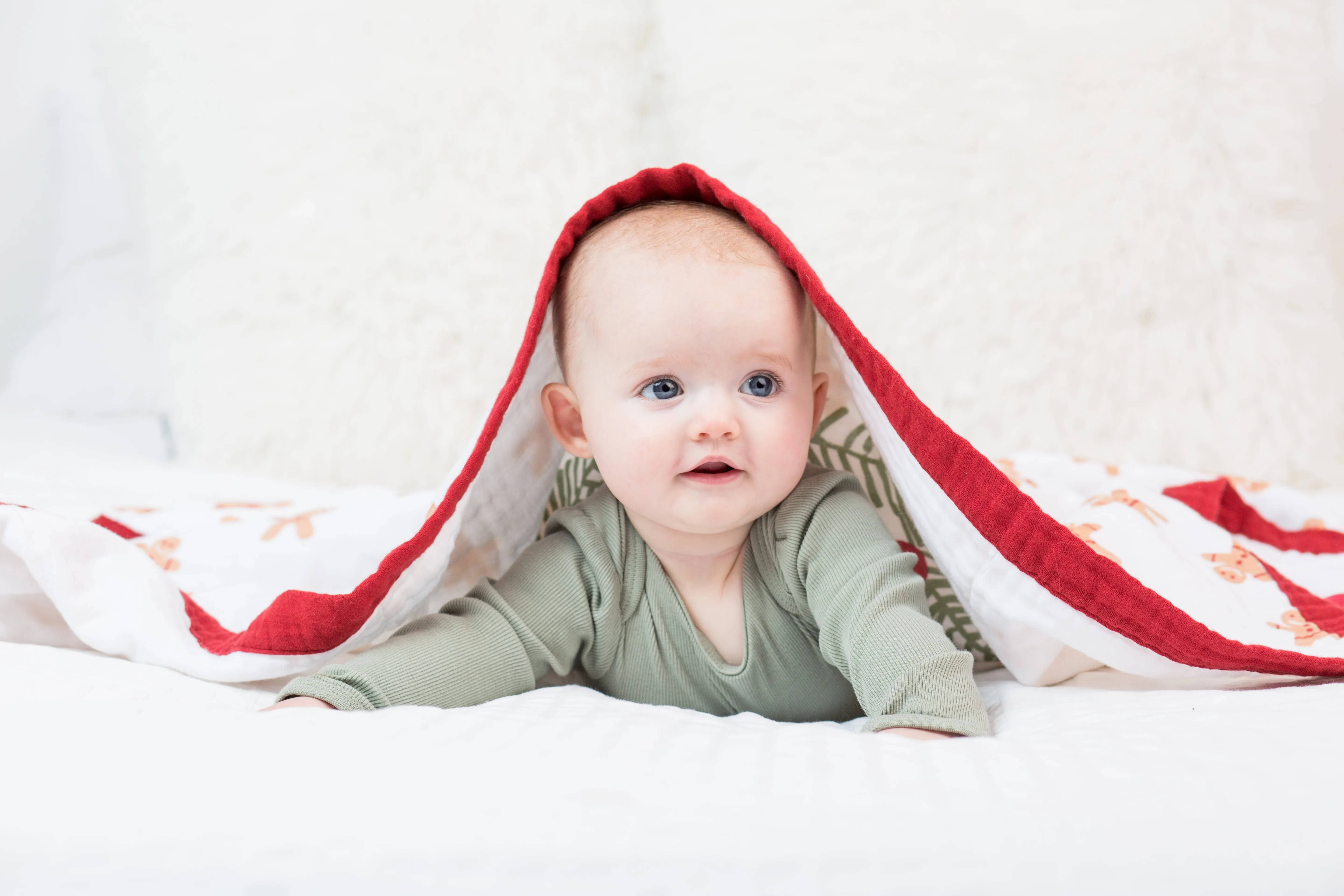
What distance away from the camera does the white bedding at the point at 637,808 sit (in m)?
0.43

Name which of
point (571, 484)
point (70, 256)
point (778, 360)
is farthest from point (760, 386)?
point (70, 256)

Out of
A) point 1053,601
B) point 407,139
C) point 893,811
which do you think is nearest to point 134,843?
point 893,811

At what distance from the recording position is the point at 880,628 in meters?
0.73

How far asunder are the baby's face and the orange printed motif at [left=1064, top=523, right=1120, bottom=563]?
0.28 meters

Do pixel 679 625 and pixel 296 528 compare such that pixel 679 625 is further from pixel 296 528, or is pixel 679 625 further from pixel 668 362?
pixel 296 528

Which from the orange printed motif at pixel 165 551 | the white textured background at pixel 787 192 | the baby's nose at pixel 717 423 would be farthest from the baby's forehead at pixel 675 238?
the white textured background at pixel 787 192

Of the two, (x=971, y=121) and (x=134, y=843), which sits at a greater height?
(x=971, y=121)

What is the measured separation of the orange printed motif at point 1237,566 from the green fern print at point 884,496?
0.24 m

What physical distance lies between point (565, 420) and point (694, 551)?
0.16 meters

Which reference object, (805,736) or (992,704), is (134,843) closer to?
(805,736)

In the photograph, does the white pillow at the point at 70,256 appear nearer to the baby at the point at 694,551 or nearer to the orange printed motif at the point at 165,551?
the orange printed motif at the point at 165,551

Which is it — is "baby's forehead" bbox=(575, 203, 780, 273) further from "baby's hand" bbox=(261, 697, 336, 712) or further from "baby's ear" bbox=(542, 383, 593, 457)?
"baby's hand" bbox=(261, 697, 336, 712)

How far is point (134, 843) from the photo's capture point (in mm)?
442

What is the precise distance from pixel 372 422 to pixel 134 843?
3.32 ft
